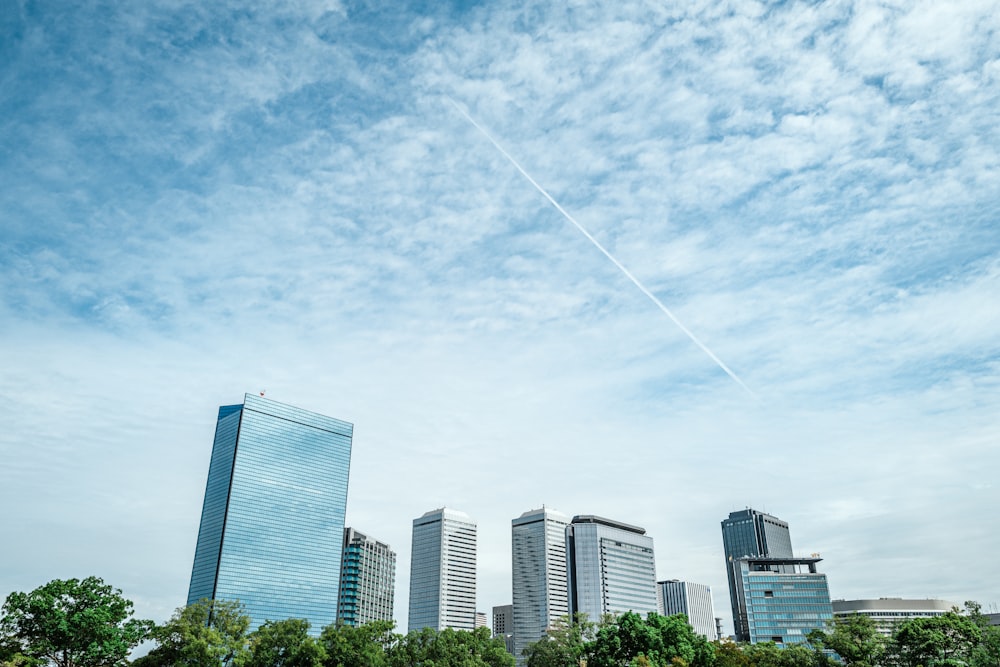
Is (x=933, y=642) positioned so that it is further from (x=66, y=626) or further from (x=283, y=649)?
(x=66, y=626)

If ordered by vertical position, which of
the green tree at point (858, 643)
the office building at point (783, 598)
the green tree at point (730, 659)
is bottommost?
the green tree at point (730, 659)

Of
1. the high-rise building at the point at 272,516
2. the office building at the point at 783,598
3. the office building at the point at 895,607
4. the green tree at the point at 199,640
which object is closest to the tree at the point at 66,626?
the green tree at the point at 199,640

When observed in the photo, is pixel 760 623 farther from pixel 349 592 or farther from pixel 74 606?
pixel 74 606

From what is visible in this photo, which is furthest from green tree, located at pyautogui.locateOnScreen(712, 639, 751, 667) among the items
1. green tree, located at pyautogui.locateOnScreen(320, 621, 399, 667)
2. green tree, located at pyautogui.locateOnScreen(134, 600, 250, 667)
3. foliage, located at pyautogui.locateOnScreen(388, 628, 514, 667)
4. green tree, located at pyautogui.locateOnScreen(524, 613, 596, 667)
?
green tree, located at pyautogui.locateOnScreen(134, 600, 250, 667)

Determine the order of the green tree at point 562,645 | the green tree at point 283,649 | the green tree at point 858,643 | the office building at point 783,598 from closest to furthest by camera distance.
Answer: the green tree at point 283,649 < the green tree at point 858,643 < the green tree at point 562,645 < the office building at point 783,598

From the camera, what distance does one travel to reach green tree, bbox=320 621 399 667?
57594 mm

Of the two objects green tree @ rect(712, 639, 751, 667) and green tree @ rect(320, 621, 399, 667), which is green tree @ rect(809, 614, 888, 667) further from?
green tree @ rect(320, 621, 399, 667)

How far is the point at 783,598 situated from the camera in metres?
149

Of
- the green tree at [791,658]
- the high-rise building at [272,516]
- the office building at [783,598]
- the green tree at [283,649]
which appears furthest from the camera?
the high-rise building at [272,516]

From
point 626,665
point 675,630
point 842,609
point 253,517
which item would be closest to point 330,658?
point 626,665

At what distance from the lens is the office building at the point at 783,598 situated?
479ft

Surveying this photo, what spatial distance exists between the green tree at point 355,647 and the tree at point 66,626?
15.7m

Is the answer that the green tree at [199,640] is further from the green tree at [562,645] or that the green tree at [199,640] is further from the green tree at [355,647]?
the green tree at [562,645]

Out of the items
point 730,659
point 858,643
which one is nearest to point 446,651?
point 730,659
